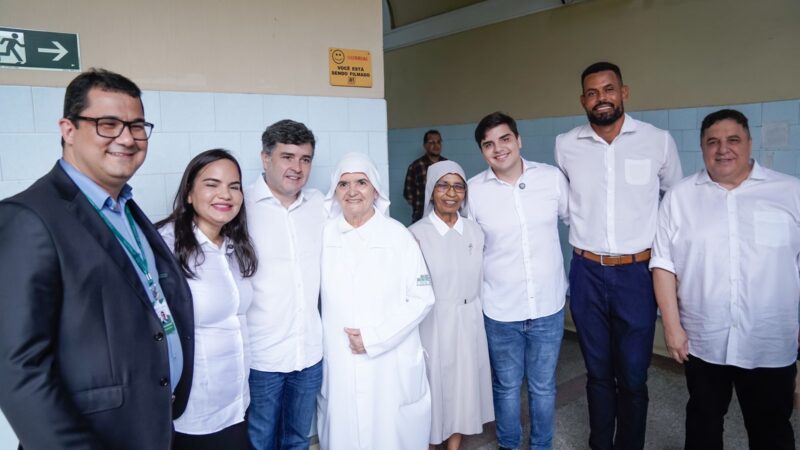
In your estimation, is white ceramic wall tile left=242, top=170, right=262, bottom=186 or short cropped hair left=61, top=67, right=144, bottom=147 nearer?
short cropped hair left=61, top=67, right=144, bottom=147

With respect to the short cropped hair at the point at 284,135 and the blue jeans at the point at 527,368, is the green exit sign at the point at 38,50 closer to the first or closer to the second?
the short cropped hair at the point at 284,135

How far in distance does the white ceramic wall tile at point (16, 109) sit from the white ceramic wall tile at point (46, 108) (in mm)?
18

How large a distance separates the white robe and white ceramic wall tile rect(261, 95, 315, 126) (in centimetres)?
71

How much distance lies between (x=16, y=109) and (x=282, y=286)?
1.26m

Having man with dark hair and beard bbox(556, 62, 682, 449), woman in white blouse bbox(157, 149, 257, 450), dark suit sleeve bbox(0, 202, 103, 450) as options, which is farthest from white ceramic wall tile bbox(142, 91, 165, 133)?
man with dark hair and beard bbox(556, 62, 682, 449)

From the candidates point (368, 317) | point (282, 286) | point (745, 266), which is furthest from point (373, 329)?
point (745, 266)

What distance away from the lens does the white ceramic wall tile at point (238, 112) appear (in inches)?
101

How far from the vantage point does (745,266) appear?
2223 millimetres

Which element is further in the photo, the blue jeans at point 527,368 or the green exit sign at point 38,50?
the blue jeans at point 527,368

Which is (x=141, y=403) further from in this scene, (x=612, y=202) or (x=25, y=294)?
(x=612, y=202)

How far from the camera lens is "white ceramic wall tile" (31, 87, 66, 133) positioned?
→ 2107 millimetres

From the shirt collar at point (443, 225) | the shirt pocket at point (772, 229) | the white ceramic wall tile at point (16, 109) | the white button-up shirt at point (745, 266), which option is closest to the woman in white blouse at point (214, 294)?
the white ceramic wall tile at point (16, 109)

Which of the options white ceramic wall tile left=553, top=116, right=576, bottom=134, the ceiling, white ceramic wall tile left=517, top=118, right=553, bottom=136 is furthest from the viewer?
the ceiling

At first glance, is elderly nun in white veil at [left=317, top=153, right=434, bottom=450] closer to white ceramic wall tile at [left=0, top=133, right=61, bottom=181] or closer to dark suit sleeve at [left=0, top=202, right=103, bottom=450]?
white ceramic wall tile at [left=0, top=133, right=61, bottom=181]
